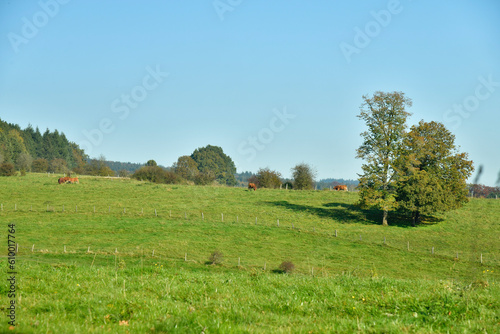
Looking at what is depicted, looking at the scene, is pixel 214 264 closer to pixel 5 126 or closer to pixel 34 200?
pixel 34 200

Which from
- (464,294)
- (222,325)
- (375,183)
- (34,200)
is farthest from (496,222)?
(34,200)

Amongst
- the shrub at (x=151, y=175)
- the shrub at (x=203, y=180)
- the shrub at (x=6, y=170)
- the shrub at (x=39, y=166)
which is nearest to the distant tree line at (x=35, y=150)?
the shrub at (x=39, y=166)

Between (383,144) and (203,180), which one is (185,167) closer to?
(203,180)

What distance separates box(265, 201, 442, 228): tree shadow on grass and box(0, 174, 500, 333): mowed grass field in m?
0.32

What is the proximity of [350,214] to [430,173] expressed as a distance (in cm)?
1289

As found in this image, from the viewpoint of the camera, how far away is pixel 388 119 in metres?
57.5

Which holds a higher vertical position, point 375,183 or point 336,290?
point 375,183

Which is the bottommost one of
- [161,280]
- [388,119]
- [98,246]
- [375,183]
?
[98,246]

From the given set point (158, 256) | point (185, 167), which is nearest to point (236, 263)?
point (158, 256)

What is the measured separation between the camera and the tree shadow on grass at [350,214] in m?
57.0

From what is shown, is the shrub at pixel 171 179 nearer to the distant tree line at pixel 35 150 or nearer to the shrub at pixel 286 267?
the distant tree line at pixel 35 150

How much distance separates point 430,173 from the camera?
187 ft

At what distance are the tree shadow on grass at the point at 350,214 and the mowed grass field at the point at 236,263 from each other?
0.32 m

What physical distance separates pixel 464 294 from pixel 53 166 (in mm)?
167670
